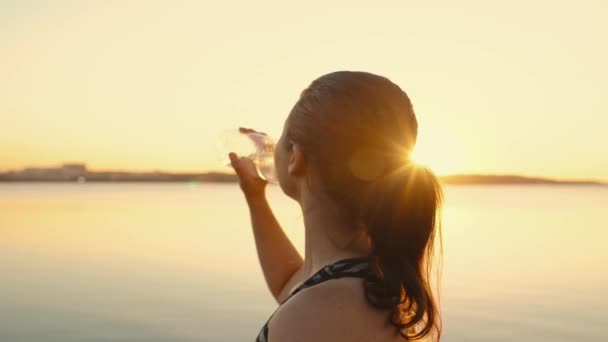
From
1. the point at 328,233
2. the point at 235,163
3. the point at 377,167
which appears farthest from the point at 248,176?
the point at 377,167

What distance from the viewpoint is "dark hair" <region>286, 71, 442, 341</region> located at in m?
1.94

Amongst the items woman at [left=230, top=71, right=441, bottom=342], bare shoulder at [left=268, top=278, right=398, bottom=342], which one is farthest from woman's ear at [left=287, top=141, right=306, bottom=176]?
bare shoulder at [left=268, top=278, right=398, bottom=342]

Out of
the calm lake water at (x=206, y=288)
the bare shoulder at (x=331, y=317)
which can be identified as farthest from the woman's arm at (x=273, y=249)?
the calm lake water at (x=206, y=288)

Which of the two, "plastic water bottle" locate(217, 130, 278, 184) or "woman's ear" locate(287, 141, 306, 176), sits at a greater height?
"woman's ear" locate(287, 141, 306, 176)

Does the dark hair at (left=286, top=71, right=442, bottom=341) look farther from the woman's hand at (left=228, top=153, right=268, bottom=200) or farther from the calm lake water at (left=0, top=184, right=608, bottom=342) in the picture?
the calm lake water at (left=0, top=184, right=608, bottom=342)

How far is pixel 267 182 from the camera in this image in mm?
2916

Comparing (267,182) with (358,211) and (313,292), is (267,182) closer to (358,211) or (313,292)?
(358,211)

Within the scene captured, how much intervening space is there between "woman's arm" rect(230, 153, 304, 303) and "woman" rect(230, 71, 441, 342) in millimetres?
758

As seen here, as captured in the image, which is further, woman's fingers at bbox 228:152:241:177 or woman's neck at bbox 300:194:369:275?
woman's fingers at bbox 228:152:241:177

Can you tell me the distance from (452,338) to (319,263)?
30.9 feet

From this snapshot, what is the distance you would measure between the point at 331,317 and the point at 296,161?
42cm

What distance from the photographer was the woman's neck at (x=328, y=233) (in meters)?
2.02

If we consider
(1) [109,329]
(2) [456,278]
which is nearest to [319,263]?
(1) [109,329]

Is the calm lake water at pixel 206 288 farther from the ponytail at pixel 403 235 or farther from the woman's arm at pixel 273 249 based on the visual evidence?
the ponytail at pixel 403 235
